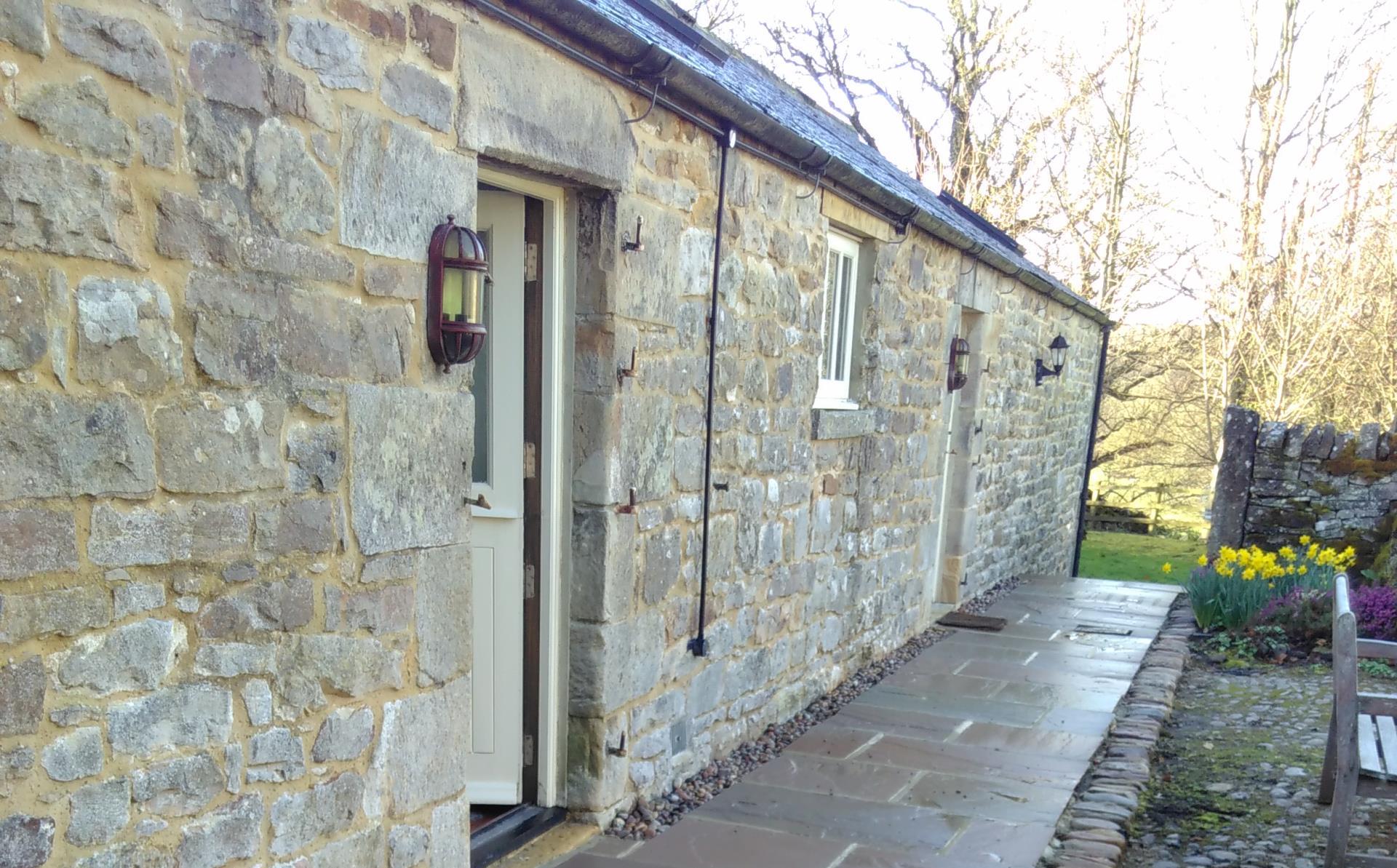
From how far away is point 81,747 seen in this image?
6.41 ft

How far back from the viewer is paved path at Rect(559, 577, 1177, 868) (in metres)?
3.71

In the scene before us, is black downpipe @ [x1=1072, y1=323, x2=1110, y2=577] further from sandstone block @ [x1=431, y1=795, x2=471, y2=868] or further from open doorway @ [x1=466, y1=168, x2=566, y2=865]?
sandstone block @ [x1=431, y1=795, x2=471, y2=868]

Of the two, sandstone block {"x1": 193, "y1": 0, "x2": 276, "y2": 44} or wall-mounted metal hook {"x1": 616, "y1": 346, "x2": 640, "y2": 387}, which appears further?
wall-mounted metal hook {"x1": 616, "y1": 346, "x2": 640, "y2": 387}

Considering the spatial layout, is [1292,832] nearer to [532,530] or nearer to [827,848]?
[827,848]

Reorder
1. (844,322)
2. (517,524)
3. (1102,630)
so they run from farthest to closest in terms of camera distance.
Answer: (1102,630) → (844,322) → (517,524)

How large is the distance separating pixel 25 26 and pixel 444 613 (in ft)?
5.53

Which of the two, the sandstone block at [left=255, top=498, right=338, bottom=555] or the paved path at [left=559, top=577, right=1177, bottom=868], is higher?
the sandstone block at [left=255, top=498, right=338, bottom=555]

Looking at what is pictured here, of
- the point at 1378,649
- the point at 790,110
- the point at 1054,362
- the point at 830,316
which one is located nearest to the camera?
the point at 1378,649

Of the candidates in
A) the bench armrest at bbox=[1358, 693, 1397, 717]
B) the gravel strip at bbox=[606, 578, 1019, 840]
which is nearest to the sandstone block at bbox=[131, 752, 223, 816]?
the gravel strip at bbox=[606, 578, 1019, 840]

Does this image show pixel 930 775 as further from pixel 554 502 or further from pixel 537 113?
pixel 537 113

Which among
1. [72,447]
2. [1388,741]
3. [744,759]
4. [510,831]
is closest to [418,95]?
[72,447]

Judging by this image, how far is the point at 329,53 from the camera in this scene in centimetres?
241

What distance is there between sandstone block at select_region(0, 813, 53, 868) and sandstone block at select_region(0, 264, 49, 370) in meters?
0.84

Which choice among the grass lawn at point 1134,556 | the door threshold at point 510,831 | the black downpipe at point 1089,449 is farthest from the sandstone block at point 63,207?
the grass lawn at point 1134,556
